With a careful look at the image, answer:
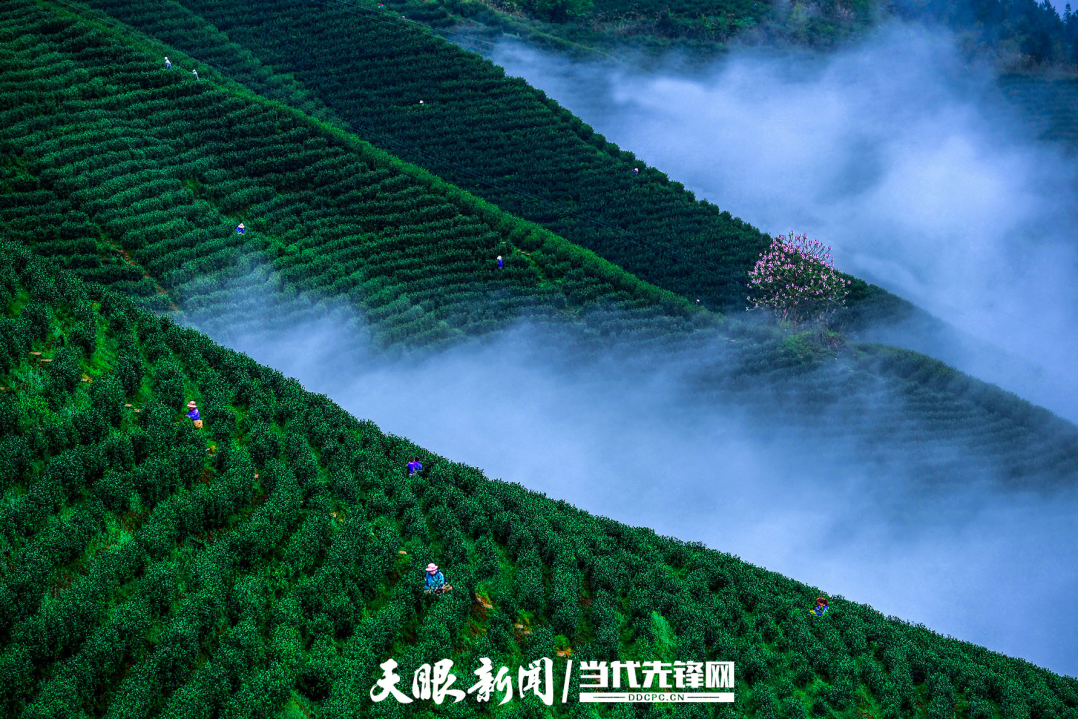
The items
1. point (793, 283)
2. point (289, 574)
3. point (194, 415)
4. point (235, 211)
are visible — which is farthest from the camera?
point (793, 283)

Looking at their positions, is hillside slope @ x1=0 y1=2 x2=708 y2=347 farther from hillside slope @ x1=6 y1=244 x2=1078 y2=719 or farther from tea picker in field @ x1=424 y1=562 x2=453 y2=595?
tea picker in field @ x1=424 y1=562 x2=453 y2=595

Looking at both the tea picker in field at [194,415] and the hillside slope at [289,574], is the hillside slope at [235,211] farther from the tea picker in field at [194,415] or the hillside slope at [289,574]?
the tea picker in field at [194,415]

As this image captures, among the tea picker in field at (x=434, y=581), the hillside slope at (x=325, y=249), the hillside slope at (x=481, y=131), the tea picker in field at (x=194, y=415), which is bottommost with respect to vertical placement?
the tea picker in field at (x=434, y=581)

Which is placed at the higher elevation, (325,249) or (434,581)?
(325,249)

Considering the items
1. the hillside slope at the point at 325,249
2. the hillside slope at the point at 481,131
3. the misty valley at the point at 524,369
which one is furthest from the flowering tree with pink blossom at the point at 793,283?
the hillside slope at the point at 325,249

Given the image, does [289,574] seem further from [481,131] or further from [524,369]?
[481,131]

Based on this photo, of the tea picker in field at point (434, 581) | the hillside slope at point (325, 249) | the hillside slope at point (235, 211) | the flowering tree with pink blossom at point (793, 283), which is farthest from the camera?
the flowering tree with pink blossom at point (793, 283)

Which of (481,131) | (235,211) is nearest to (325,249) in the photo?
(235,211)
